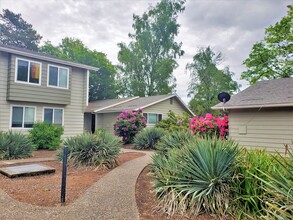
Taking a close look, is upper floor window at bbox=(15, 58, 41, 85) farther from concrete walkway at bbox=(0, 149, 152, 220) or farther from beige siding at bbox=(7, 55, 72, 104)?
concrete walkway at bbox=(0, 149, 152, 220)

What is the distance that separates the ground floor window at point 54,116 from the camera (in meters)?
13.7

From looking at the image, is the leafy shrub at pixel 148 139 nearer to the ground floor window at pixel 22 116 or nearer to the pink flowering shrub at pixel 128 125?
the pink flowering shrub at pixel 128 125

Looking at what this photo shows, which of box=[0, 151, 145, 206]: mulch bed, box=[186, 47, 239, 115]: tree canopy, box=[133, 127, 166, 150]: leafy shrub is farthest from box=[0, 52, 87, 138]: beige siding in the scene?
box=[186, 47, 239, 115]: tree canopy

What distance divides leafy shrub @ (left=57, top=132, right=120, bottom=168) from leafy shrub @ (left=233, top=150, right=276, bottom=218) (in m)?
4.50

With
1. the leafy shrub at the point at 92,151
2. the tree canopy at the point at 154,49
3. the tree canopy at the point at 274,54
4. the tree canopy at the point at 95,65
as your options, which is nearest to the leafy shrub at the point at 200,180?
the leafy shrub at the point at 92,151

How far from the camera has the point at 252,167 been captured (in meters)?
3.79

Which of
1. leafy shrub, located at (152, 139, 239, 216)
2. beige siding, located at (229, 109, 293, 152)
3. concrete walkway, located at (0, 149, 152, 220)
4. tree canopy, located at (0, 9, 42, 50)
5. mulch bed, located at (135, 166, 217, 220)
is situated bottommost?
mulch bed, located at (135, 166, 217, 220)

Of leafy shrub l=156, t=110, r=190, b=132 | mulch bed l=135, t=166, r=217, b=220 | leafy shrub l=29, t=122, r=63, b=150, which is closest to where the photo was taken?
mulch bed l=135, t=166, r=217, b=220

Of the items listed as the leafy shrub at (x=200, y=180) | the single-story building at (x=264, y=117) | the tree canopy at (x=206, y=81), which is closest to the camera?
the leafy shrub at (x=200, y=180)

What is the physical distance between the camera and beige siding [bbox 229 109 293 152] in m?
7.68

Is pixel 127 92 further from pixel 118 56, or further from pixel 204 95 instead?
pixel 204 95

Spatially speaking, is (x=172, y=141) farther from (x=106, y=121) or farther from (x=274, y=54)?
(x=274, y=54)

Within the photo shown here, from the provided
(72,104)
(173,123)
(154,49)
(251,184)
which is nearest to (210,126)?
(251,184)

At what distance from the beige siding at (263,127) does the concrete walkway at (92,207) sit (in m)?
5.32
